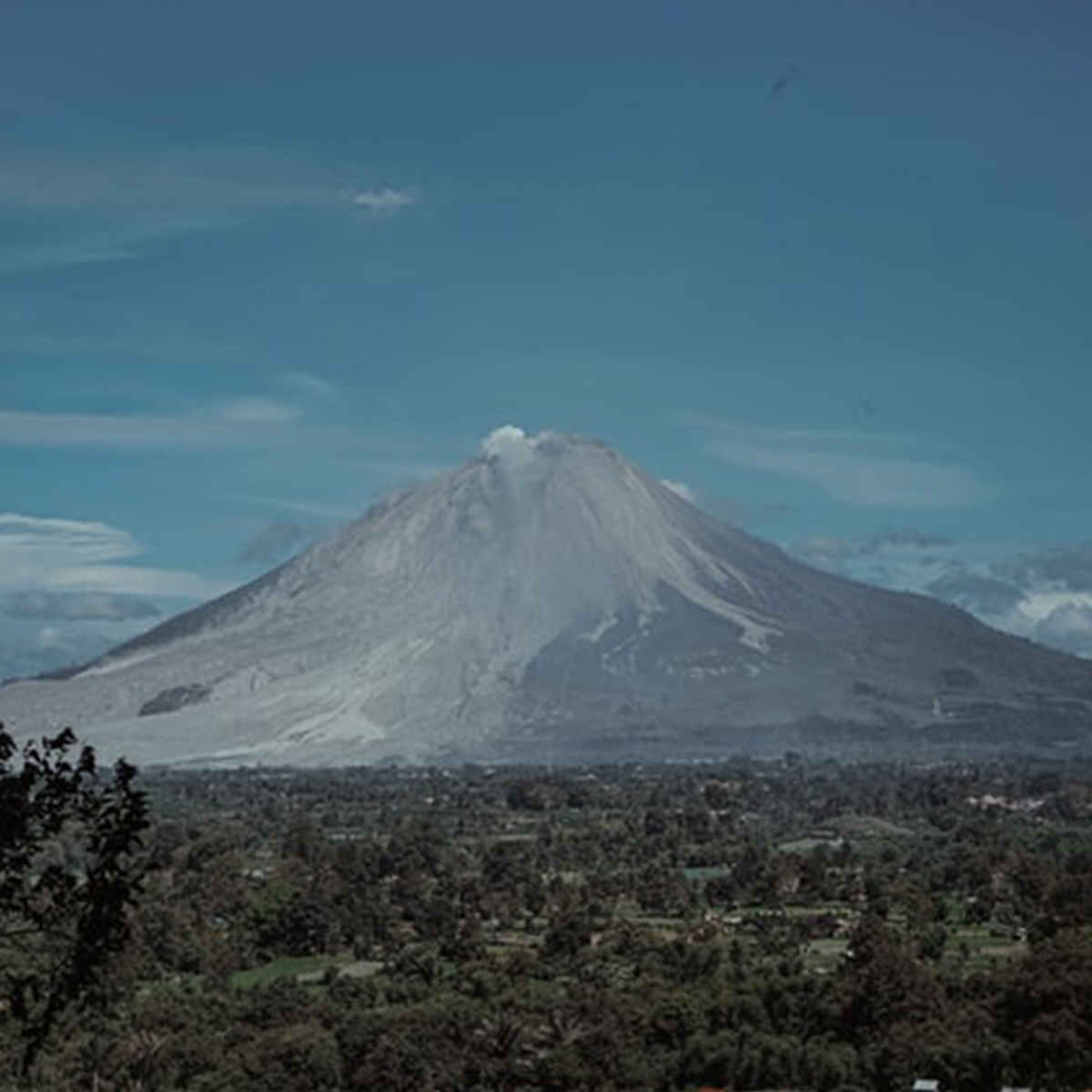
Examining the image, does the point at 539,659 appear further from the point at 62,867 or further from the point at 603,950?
the point at 62,867

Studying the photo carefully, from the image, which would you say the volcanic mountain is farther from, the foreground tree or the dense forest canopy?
the foreground tree

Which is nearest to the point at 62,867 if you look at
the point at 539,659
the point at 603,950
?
the point at 603,950

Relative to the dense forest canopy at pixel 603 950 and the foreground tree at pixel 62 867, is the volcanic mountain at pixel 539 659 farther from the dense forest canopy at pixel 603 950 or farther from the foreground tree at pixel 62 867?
the foreground tree at pixel 62 867

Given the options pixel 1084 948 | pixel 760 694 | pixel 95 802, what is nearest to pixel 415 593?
pixel 760 694

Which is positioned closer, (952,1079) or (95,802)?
(95,802)

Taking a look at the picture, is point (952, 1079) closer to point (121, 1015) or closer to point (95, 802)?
point (121, 1015)

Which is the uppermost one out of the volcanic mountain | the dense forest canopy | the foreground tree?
the volcanic mountain

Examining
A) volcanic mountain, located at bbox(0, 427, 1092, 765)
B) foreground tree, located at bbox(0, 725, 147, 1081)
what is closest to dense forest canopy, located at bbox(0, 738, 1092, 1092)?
foreground tree, located at bbox(0, 725, 147, 1081)

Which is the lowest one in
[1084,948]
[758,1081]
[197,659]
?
[758,1081]
